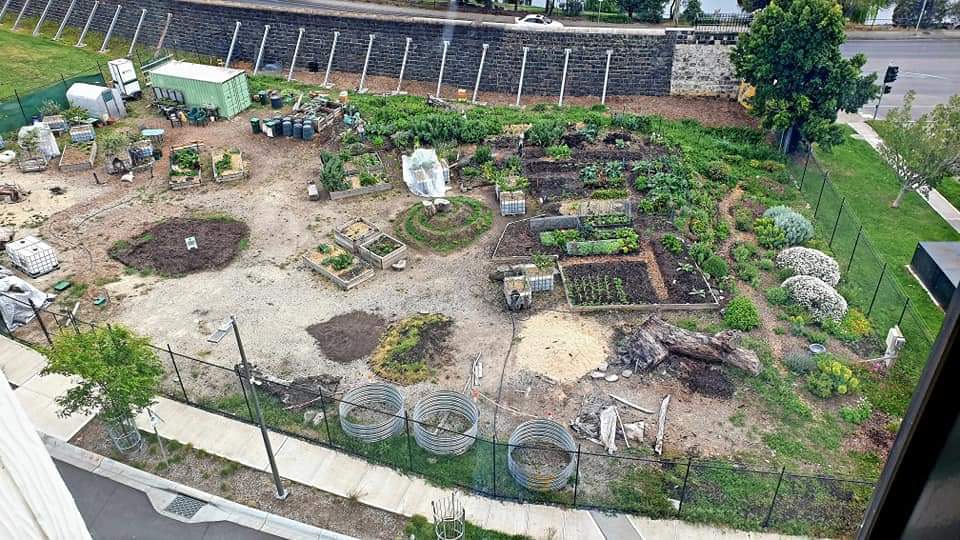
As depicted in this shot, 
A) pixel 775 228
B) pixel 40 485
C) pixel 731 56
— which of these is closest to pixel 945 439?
pixel 40 485

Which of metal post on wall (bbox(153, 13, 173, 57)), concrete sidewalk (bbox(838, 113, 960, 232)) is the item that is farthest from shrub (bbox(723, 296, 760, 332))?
metal post on wall (bbox(153, 13, 173, 57))

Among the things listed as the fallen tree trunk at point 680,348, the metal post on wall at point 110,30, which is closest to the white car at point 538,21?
the metal post on wall at point 110,30

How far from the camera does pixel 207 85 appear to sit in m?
35.4

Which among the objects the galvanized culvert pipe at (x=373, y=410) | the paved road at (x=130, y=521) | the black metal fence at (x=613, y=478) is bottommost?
the paved road at (x=130, y=521)

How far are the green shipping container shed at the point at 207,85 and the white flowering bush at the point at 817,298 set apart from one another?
28018 millimetres

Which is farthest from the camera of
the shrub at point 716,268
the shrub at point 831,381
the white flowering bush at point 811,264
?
the shrub at point 716,268

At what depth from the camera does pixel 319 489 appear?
1734 centimetres

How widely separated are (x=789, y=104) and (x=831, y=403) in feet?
53.6

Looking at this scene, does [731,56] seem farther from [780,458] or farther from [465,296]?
[780,458]

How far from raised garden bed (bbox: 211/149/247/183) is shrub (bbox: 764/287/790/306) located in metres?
22.2

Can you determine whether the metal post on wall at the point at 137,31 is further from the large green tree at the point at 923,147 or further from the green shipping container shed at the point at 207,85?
the large green tree at the point at 923,147

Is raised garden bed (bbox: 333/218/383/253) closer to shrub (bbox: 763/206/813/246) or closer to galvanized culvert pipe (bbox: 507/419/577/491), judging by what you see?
galvanized culvert pipe (bbox: 507/419/577/491)

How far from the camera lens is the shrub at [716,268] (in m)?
24.1

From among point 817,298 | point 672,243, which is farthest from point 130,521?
point 817,298
